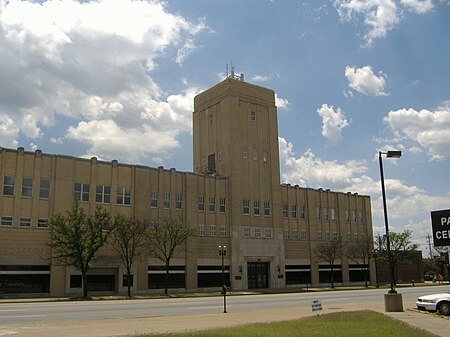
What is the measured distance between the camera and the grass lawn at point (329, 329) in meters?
15.9

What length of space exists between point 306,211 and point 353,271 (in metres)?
12.6

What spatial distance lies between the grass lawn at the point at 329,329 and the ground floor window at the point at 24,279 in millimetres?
33319

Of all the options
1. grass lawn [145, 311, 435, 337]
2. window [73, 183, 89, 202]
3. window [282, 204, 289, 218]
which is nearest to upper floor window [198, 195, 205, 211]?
window [282, 204, 289, 218]

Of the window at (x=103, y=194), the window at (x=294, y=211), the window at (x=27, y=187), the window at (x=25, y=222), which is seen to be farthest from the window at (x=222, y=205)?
the window at (x=25, y=222)

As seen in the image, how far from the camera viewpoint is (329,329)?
57.0 feet

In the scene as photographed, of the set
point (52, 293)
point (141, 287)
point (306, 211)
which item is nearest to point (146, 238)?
point (141, 287)

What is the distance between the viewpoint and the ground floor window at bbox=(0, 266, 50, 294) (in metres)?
45.5

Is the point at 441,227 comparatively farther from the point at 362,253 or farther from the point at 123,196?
the point at 362,253

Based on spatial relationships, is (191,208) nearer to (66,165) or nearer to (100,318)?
(66,165)

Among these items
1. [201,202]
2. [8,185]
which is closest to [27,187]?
[8,185]

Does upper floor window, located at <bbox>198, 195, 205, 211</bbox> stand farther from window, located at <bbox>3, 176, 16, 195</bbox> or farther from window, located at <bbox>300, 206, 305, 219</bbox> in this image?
window, located at <bbox>3, 176, 16, 195</bbox>

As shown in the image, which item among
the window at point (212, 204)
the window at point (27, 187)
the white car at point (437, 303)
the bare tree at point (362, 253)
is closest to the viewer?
the white car at point (437, 303)

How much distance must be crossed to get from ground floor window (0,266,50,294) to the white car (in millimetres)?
34004

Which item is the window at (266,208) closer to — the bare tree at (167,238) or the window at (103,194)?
the bare tree at (167,238)
